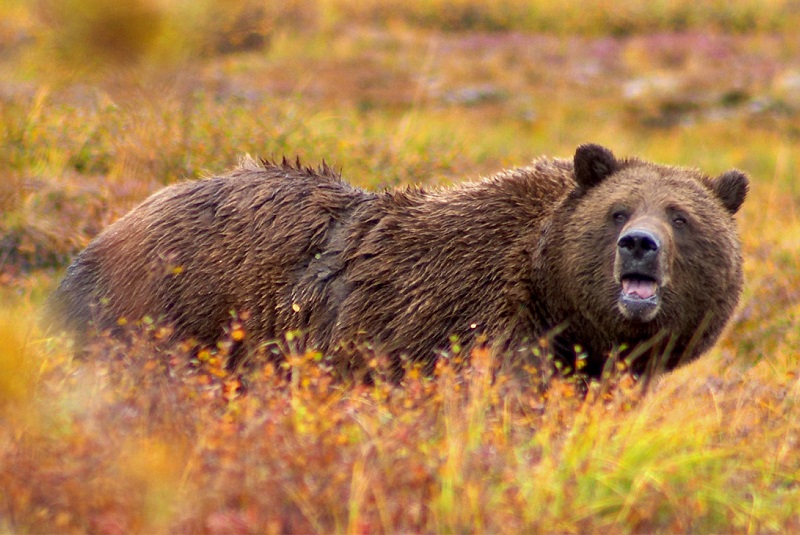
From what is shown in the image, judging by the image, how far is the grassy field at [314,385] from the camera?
3.69 metres

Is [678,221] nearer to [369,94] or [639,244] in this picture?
[639,244]

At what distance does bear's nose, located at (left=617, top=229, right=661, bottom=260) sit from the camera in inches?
197

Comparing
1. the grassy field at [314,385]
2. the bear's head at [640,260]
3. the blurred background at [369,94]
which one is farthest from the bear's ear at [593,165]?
the blurred background at [369,94]

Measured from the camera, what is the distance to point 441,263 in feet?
18.5

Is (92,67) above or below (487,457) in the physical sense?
above

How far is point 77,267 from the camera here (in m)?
6.22

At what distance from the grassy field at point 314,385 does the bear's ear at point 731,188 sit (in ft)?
3.33

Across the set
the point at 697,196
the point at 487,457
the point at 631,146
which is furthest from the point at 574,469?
the point at 631,146

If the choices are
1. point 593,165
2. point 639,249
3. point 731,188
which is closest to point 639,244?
point 639,249

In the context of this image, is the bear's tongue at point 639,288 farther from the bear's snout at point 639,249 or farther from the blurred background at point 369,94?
the blurred background at point 369,94

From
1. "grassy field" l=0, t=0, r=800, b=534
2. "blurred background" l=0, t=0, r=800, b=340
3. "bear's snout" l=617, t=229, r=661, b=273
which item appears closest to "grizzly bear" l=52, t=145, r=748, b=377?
"bear's snout" l=617, t=229, r=661, b=273

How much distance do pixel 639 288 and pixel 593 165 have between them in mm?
778

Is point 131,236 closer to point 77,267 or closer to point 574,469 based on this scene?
point 77,267

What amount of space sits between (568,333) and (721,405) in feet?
2.78
